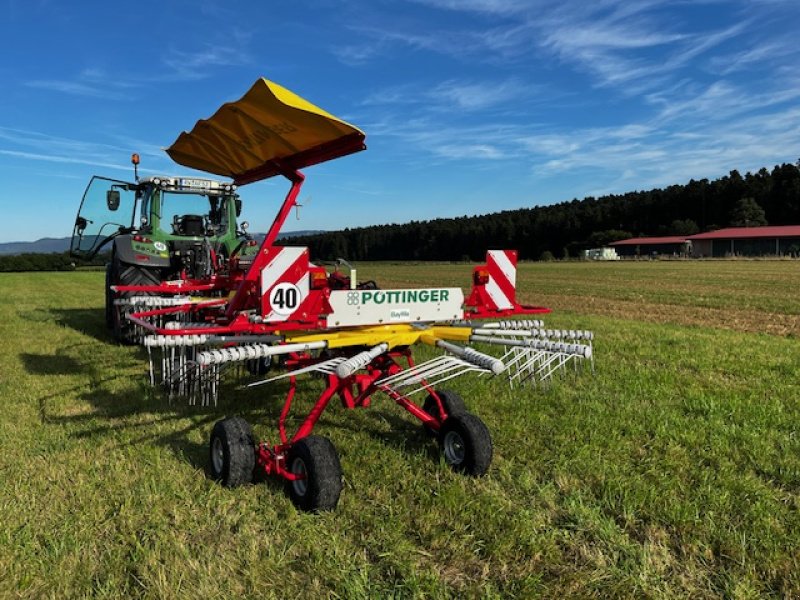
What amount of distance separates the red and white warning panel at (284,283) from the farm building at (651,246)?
7508 cm

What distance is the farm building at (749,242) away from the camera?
59344 millimetres

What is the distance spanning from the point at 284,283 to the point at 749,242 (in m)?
72.4

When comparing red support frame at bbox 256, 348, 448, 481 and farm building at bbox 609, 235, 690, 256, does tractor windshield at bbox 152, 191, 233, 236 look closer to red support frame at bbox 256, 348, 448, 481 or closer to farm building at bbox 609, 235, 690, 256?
red support frame at bbox 256, 348, 448, 481

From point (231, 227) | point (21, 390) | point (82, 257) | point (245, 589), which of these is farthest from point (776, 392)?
point (82, 257)

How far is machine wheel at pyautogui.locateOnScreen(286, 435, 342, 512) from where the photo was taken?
2875mm

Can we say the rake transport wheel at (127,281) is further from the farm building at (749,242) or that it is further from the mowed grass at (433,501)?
the farm building at (749,242)

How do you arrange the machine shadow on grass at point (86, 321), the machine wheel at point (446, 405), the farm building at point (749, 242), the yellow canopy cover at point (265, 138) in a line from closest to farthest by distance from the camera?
the yellow canopy cover at point (265, 138)
the machine wheel at point (446, 405)
the machine shadow on grass at point (86, 321)
the farm building at point (749, 242)

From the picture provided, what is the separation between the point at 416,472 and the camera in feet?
11.2

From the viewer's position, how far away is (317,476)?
113 inches

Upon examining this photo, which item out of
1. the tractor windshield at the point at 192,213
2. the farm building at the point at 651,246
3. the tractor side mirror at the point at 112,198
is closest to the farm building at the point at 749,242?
the farm building at the point at 651,246

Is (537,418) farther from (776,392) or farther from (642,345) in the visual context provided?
(642,345)

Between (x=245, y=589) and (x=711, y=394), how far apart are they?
434 centimetres

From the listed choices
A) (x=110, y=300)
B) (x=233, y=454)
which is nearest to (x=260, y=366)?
(x=233, y=454)

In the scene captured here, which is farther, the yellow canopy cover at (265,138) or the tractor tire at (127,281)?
the tractor tire at (127,281)
